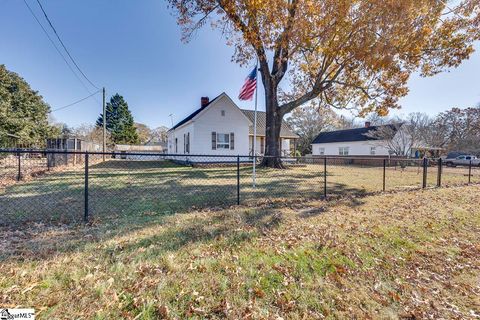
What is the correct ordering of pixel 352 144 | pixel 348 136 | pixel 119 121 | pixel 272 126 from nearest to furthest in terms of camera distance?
pixel 272 126
pixel 352 144
pixel 348 136
pixel 119 121

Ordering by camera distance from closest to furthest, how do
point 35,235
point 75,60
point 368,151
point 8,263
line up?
point 8,263 < point 35,235 < point 75,60 < point 368,151

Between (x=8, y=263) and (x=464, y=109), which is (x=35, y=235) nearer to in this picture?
(x=8, y=263)

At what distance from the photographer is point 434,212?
589 cm

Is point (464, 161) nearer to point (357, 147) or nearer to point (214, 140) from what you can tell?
point (357, 147)

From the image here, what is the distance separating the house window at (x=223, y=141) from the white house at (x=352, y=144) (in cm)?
2111

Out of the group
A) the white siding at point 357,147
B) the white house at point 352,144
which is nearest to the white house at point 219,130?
the white house at point 352,144

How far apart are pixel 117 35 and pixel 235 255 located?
16.3 meters

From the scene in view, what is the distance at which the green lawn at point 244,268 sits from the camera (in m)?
2.32

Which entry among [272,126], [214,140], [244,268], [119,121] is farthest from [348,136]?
[119,121]

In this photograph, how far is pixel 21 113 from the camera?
26.4 m

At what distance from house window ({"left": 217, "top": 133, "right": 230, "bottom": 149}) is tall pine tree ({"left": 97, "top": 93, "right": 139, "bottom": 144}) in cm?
4185

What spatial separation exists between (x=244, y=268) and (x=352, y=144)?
36222 mm

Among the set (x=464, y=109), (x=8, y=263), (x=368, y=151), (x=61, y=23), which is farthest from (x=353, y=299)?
(x=464, y=109)

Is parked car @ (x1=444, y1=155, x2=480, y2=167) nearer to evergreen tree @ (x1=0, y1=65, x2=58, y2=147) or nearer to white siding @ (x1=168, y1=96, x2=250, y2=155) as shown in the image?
white siding @ (x1=168, y1=96, x2=250, y2=155)
